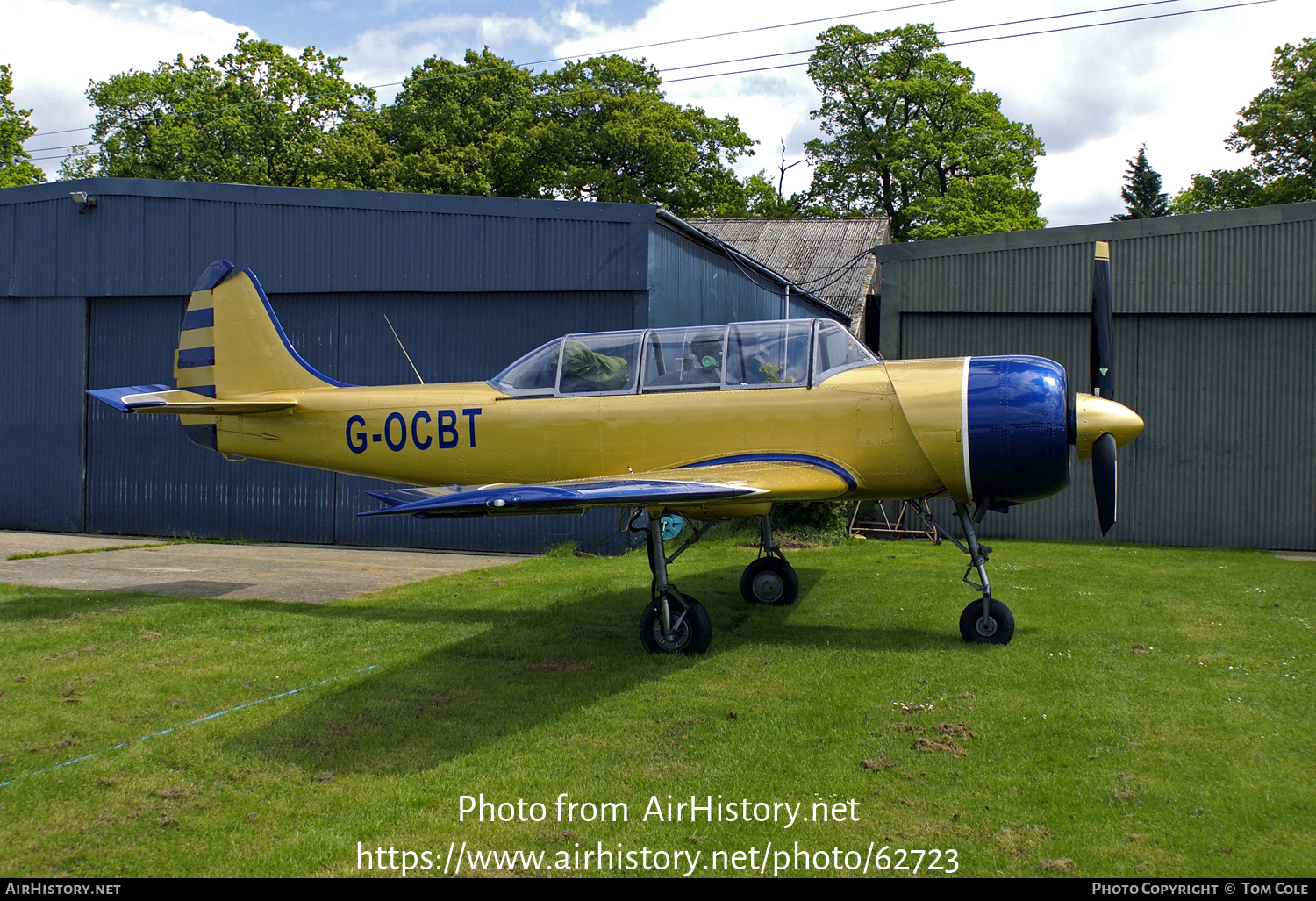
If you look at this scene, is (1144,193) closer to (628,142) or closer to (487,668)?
(628,142)

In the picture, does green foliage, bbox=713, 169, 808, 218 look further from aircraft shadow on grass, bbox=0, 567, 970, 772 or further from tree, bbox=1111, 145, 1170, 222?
aircraft shadow on grass, bbox=0, 567, 970, 772

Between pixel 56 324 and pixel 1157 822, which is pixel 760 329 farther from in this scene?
pixel 56 324

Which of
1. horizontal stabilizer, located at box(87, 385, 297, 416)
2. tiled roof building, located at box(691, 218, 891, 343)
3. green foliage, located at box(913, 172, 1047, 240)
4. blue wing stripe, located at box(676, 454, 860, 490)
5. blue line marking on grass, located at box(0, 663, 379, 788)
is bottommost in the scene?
blue line marking on grass, located at box(0, 663, 379, 788)

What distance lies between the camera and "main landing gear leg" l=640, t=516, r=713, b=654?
23.9ft

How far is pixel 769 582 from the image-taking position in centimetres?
934

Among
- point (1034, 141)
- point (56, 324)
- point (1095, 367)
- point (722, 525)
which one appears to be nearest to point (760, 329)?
point (1095, 367)

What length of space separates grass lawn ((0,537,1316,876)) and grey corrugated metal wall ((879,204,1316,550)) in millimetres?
6663

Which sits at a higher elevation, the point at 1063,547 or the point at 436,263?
the point at 436,263

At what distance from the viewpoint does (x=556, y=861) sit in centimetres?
379

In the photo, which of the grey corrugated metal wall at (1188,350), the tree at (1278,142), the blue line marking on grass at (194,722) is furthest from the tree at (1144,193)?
the blue line marking on grass at (194,722)

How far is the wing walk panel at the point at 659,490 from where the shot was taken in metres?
6.12

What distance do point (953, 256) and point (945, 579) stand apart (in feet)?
26.0

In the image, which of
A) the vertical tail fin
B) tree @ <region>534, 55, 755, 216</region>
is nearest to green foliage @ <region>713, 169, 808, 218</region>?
tree @ <region>534, 55, 755, 216</region>

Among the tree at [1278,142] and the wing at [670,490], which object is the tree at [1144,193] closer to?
the tree at [1278,142]
